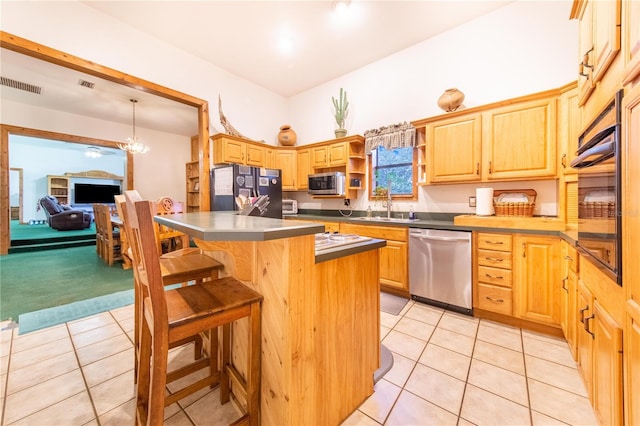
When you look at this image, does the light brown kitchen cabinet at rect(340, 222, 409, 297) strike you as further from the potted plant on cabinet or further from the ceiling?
the ceiling

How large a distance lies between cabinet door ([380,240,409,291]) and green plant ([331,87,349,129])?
7.34 feet

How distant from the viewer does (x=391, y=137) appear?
136 inches

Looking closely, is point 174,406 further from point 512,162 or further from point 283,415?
point 512,162

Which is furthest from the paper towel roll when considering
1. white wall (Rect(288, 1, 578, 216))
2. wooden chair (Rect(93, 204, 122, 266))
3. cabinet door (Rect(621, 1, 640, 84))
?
wooden chair (Rect(93, 204, 122, 266))

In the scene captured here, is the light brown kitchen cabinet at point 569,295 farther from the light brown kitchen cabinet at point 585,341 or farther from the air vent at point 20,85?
the air vent at point 20,85

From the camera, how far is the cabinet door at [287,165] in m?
4.49

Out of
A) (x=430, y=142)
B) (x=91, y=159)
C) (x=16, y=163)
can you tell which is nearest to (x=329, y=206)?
(x=430, y=142)

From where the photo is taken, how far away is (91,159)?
9.55m

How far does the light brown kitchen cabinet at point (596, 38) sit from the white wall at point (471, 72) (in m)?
1.09

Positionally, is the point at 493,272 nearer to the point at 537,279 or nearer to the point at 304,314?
the point at 537,279

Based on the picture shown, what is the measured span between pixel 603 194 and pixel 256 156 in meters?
4.00

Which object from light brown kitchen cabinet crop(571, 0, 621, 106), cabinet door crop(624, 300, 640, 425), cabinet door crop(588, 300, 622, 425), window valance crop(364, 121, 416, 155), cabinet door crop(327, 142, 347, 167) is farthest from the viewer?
cabinet door crop(327, 142, 347, 167)

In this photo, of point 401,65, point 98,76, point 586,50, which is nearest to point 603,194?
point 586,50

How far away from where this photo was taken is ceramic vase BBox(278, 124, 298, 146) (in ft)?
15.2
